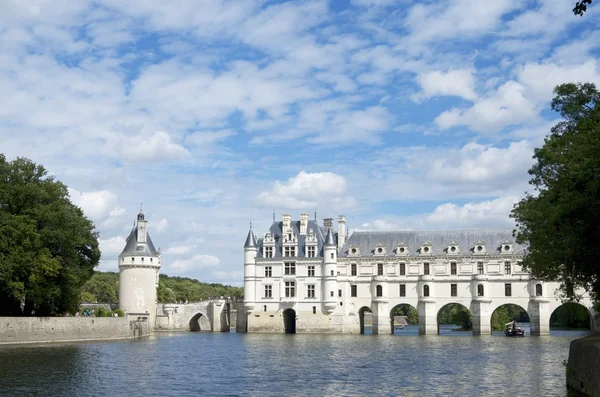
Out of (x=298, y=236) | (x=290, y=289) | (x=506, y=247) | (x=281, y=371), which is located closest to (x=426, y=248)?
(x=506, y=247)

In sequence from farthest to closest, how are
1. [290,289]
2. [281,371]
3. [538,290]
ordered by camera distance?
1. [290,289]
2. [538,290]
3. [281,371]

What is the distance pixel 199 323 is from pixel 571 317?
40.4 m

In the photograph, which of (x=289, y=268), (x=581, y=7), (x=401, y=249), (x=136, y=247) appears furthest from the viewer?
(x=136, y=247)

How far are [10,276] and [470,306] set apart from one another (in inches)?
1553

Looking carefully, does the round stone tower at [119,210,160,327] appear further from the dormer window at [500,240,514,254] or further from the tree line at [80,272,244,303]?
the dormer window at [500,240,514,254]

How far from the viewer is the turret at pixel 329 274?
217 feet

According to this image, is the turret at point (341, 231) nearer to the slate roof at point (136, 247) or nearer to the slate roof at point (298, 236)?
the slate roof at point (298, 236)

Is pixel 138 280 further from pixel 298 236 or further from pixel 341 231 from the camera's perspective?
pixel 341 231

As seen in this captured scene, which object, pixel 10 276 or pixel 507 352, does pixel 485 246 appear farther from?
pixel 10 276

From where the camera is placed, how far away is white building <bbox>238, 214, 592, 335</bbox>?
6312 cm

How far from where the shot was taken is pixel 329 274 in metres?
66.4

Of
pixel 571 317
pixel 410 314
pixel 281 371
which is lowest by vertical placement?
pixel 281 371

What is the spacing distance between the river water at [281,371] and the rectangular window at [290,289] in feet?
78.6

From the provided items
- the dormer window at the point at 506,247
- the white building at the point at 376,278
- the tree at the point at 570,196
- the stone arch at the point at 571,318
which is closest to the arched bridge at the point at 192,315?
the white building at the point at 376,278
